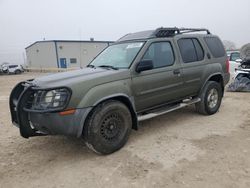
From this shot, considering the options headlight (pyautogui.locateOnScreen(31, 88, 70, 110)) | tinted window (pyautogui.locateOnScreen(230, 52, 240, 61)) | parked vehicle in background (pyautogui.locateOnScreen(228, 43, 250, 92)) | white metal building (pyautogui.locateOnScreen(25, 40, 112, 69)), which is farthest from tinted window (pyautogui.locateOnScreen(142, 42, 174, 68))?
white metal building (pyautogui.locateOnScreen(25, 40, 112, 69))

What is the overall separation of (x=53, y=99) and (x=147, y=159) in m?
1.69

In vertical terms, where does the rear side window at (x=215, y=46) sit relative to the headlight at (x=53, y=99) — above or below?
above

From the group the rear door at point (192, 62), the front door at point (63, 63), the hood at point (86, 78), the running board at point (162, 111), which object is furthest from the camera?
the front door at point (63, 63)

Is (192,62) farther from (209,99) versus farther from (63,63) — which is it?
(63,63)

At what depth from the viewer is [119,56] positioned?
4.94m

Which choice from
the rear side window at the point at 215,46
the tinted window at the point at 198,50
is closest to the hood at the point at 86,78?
the tinted window at the point at 198,50

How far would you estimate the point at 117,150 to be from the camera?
426cm

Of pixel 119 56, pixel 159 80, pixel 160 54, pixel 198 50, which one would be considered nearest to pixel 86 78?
pixel 119 56

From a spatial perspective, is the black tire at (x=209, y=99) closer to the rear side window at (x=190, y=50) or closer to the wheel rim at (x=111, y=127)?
the rear side window at (x=190, y=50)

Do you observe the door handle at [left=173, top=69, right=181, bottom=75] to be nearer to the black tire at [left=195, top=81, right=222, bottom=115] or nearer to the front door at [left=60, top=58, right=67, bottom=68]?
the black tire at [left=195, top=81, right=222, bottom=115]

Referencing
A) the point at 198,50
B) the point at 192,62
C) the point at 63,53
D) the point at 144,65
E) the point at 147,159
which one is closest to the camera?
the point at 147,159

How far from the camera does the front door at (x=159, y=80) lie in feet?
15.0

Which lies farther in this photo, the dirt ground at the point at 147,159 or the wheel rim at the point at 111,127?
the wheel rim at the point at 111,127

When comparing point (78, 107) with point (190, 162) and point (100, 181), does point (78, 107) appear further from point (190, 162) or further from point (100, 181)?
point (190, 162)
